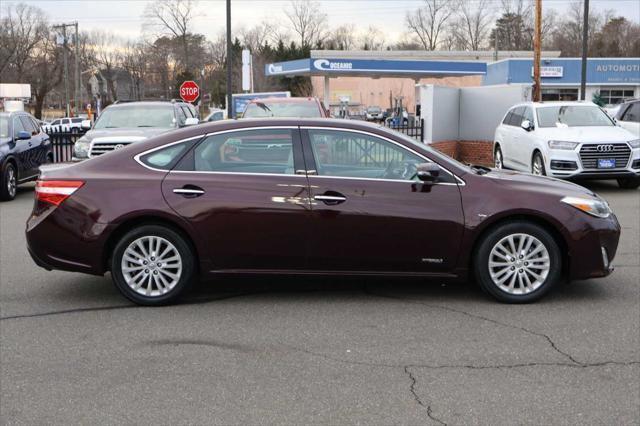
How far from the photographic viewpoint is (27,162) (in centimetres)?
1419

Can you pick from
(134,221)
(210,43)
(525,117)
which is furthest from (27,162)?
(210,43)

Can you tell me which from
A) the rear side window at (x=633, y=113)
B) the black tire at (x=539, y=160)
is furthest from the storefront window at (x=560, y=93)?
the black tire at (x=539, y=160)

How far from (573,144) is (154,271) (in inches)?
387

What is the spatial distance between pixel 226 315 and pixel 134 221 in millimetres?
1124

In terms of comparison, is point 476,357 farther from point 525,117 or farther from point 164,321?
point 525,117

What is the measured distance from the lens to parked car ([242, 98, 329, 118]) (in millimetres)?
13797

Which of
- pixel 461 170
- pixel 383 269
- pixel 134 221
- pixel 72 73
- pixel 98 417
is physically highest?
pixel 72 73

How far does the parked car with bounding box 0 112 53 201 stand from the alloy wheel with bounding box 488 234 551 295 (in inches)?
402

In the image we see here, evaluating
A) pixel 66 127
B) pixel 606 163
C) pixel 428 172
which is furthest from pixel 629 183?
pixel 66 127

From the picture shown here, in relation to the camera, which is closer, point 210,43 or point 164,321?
point 164,321

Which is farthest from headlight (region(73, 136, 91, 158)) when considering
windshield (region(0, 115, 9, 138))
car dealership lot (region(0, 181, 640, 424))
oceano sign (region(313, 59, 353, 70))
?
oceano sign (region(313, 59, 353, 70))

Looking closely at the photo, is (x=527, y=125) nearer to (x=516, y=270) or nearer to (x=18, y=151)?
(x=516, y=270)

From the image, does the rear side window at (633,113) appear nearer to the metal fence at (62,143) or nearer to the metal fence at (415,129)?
the metal fence at (415,129)

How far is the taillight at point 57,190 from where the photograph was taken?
237 inches
